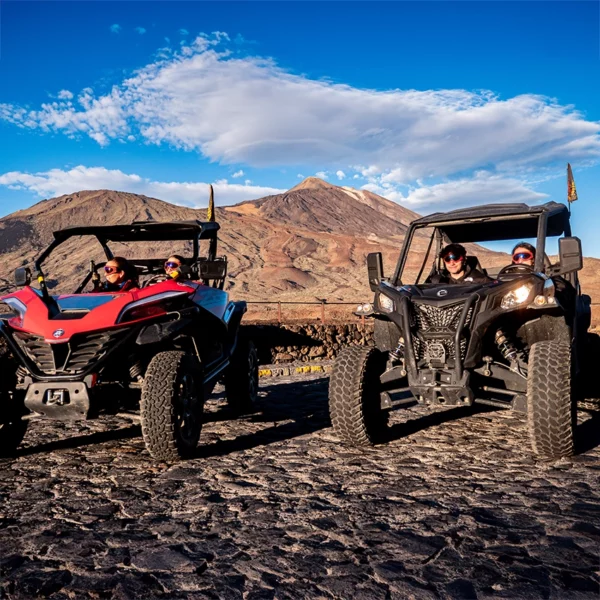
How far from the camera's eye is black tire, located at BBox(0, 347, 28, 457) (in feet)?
18.3

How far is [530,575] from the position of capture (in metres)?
3.06

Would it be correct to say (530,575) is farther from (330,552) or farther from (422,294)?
(422,294)

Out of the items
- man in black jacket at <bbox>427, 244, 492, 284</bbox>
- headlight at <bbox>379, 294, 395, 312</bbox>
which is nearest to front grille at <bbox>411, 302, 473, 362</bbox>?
headlight at <bbox>379, 294, 395, 312</bbox>

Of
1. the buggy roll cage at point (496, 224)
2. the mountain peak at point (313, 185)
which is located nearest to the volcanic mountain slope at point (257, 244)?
the mountain peak at point (313, 185)

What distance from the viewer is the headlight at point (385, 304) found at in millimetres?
5945

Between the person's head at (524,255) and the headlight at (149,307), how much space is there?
3.51 metres

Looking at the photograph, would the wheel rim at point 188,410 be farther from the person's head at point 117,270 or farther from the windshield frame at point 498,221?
the windshield frame at point 498,221

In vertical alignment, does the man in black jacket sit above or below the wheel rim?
above

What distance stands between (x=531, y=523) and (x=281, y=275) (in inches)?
2588

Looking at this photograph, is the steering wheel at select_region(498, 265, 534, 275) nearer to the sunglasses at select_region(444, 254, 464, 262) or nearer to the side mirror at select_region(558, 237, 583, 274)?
the side mirror at select_region(558, 237, 583, 274)

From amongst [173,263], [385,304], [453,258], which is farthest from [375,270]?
[173,263]

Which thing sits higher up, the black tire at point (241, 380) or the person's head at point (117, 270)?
the person's head at point (117, 270)

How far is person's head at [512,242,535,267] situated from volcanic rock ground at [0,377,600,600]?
5.83 ft

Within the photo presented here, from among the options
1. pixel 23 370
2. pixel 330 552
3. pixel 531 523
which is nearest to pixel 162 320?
pixel 23 370
